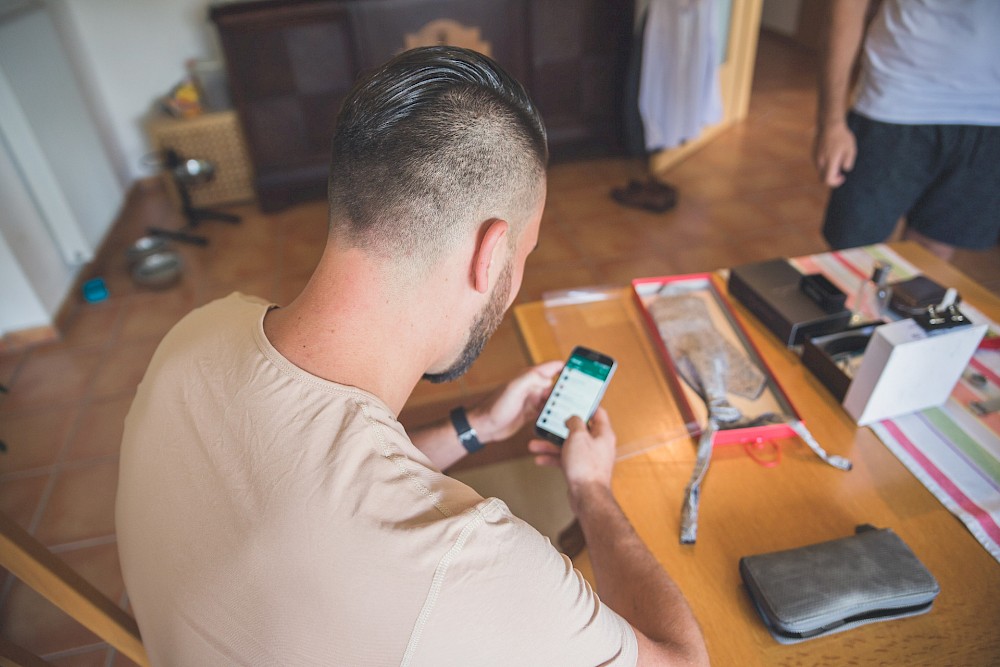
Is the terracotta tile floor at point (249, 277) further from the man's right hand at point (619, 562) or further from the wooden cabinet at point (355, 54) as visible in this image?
the man's right hand at point (619, 562)

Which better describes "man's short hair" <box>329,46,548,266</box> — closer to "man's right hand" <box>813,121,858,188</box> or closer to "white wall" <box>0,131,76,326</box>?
"man's right hand" <box>813,121,858,188</box>

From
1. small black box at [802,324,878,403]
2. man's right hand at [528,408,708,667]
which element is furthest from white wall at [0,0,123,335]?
small black box at [802,324,878,403]

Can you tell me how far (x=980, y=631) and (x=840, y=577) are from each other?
154 mm

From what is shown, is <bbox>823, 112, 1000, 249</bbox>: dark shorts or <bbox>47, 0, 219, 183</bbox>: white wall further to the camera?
<bbox>47, 0, 219, 183</bbox>: white wall

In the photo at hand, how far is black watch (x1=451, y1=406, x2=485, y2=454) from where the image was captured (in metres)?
1.00

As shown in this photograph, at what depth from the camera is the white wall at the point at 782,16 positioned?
5051mm

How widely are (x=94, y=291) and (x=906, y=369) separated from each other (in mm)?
2660

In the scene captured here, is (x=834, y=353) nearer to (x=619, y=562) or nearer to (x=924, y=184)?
(x=619, y=562)

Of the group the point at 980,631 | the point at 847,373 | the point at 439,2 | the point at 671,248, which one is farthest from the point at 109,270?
the point at 980,631

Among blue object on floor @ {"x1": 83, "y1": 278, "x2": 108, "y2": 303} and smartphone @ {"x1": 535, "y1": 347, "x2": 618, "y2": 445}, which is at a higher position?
smartphone @ {"x1": 535, "y1": 347, "x2": 618, "y2": 445}

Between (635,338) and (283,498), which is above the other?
(283,498)

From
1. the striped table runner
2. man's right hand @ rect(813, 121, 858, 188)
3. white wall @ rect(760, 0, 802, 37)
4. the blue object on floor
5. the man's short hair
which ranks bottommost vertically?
the blue object on floor

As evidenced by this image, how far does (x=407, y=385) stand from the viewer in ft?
2.29

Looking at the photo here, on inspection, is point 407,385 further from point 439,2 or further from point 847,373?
point 439,2
